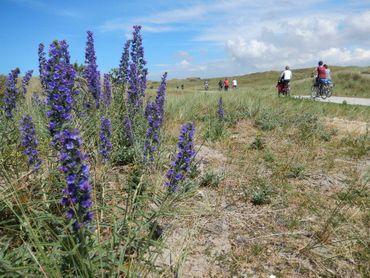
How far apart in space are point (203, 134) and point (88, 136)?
2.34 metres

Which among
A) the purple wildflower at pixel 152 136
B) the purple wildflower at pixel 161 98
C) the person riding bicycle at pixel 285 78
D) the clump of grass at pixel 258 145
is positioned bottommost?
the clump of grass at pixel 258 145

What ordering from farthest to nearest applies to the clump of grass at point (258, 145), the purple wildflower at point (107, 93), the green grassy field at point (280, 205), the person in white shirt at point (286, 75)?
the person in white shirt at point (286, 75) → the purple wildflower at point (107, 93) → the clump of grass at point (258, 145) → the green grassy field at point (280, 205)

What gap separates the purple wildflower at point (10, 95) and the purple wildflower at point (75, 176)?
327 cm

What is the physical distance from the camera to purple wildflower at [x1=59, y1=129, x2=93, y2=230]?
1.89m

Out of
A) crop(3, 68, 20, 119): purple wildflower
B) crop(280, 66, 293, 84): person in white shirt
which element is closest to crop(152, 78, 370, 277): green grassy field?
crop(3, 68, 20, 119): purple wildflower

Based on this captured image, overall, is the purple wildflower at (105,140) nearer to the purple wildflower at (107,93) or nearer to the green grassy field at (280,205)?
the green grassy field at (280,205)

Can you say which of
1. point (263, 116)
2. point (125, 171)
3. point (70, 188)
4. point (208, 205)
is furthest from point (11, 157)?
point (263, 116)

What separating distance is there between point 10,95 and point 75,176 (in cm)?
350

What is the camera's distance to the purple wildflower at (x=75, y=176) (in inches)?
74.3

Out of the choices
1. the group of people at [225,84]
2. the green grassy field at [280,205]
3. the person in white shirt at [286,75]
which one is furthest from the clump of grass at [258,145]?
the group of people at [225,84]

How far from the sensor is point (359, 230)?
3.06 metres

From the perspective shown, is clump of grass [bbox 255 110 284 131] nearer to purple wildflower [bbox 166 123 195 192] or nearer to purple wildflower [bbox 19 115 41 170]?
purple wildflower [bbox 166 123 195 192]

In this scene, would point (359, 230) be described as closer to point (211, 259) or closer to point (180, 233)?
point (211, 259)

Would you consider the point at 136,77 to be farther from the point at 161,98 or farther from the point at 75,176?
the point at 75,176
